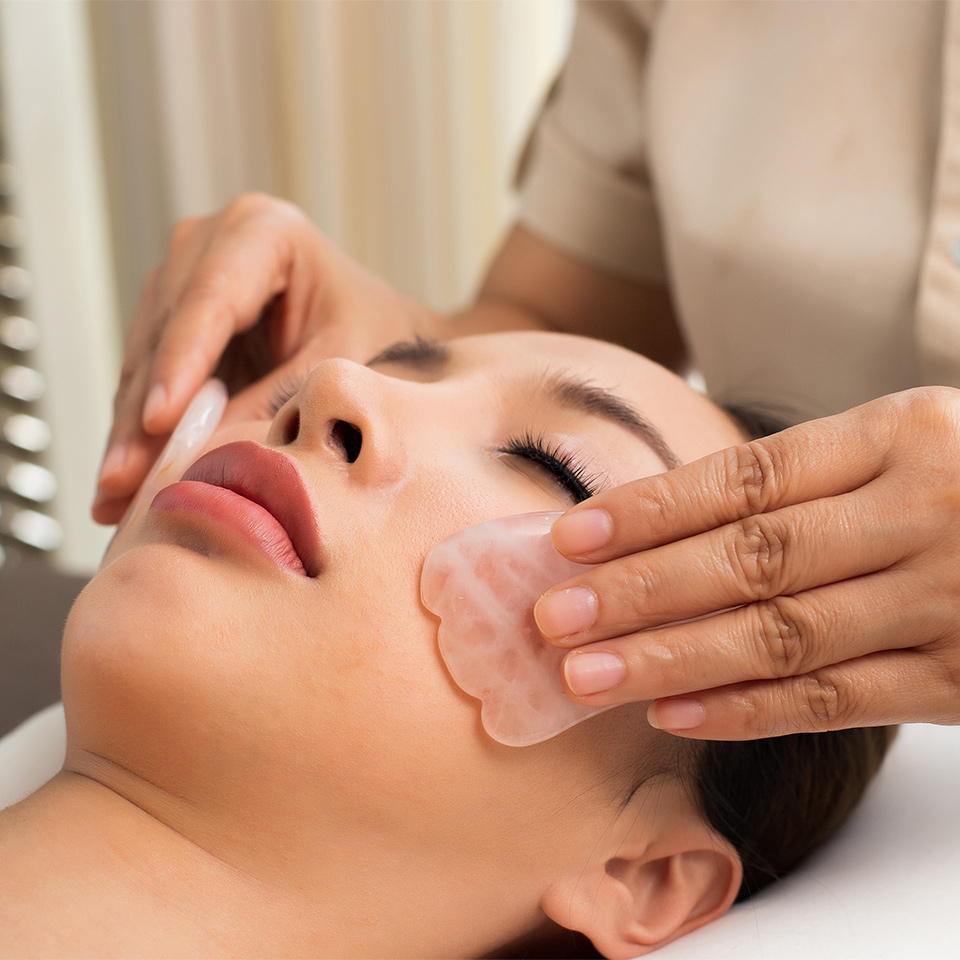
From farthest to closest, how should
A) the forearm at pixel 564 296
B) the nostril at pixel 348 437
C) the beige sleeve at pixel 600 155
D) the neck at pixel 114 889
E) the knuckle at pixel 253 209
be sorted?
the forearm at pixel 564 296, the beige sleeve at pixel 600 155, the knuckle at pixel 253 209, the nostril at pixel 348 437, the neck at pixel 114 889

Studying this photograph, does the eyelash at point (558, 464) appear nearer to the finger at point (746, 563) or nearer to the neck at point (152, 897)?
the finger at point (746, 563)

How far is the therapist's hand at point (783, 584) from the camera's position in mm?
590

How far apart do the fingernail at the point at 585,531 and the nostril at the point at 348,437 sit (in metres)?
0.17

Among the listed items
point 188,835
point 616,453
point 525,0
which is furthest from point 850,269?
point 525,0

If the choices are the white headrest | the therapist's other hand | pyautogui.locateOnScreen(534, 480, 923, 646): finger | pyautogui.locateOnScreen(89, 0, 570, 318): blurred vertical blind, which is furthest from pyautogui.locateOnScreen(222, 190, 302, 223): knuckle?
pyautogui.locateOnScreen(89, 0, 570, 318): blurred vertical blind

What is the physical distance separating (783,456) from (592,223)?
865 millimetres

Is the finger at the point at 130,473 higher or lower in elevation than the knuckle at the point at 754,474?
lower

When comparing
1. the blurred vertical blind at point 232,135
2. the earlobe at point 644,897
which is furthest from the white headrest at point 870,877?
the blurred vertical blind at point 232,135

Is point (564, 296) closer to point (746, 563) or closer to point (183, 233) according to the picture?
point (183, 233)

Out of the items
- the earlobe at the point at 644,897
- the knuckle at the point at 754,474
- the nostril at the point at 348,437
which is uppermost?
the knuckle at the point at 754,474

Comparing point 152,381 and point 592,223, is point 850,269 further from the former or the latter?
point 152,381

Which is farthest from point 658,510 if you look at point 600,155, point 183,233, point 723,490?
point 600,155

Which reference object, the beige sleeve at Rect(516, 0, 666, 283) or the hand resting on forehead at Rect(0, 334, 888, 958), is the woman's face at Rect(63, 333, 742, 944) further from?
the beige sleeve at Rect(516, 0, 666, 283)

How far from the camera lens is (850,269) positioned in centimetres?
101
